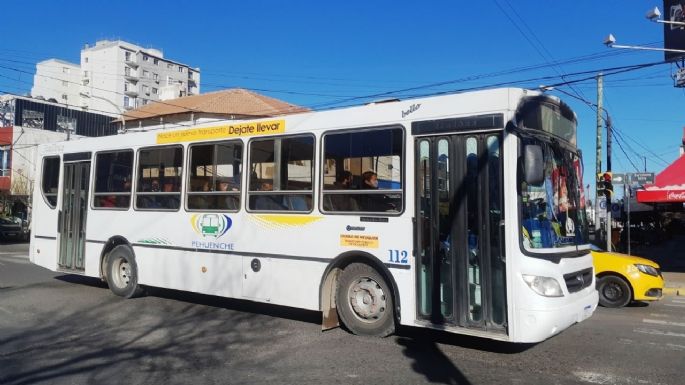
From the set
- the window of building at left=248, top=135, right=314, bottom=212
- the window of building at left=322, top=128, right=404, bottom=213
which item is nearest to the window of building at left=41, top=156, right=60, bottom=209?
the window of building at left=248, top=135, right=314, bottom=212

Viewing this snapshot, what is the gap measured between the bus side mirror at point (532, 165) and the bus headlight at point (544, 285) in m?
0.99

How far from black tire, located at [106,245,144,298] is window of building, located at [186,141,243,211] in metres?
1.90

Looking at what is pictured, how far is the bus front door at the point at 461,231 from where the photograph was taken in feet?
19.8

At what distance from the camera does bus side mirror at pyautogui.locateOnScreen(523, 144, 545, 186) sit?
581 cm

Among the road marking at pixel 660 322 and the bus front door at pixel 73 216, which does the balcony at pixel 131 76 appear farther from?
the road marking at pixel 660 322

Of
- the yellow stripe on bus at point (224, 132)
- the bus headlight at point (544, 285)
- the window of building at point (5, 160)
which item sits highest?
the window of building at point (5, 160)

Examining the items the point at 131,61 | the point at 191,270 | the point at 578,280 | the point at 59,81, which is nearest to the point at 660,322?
the point at 578,280

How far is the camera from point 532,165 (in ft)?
19.0

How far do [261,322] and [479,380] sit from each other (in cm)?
365

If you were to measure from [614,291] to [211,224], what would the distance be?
24.3ft

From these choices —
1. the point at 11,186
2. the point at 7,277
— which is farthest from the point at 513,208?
the point at 11,186

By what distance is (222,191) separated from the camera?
8.52 metres

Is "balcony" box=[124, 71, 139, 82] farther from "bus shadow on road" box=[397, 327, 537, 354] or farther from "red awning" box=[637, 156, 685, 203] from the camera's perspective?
A: "bus shadow on road" box=[397, 327, 537, 354]

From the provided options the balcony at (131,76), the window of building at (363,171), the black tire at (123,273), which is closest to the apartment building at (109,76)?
the balcony at (131,76)
